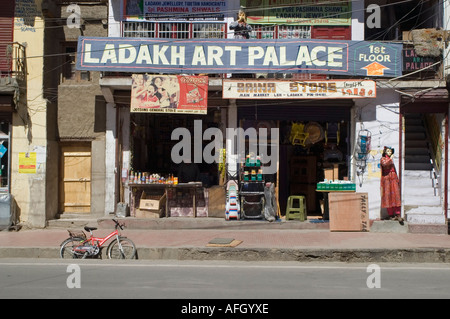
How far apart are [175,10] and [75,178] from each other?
6.16 m

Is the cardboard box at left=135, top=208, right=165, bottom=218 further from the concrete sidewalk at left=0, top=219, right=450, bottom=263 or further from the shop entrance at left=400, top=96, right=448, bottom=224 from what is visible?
the shop entrance at left=400, top=96, right=448, bottom=224

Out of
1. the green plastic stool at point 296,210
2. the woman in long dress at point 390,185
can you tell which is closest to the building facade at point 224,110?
the woman in long dress at point 390,185

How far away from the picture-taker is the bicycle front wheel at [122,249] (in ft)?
37.6

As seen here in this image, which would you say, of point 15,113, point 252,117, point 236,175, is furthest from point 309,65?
point 15,113

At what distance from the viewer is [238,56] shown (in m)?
14.6

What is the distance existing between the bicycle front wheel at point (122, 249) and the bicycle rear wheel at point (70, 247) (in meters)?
0.69

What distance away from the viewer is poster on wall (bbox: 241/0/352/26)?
15.6 metres

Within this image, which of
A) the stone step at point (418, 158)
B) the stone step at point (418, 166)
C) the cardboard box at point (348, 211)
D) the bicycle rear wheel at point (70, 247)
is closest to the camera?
the bicycle rear wheel at point (70, 247)

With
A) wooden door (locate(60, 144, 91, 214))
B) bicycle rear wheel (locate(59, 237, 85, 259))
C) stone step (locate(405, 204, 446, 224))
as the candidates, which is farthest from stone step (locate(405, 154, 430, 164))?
bicycle rear wheel (locate(59, 237, 85, 259))

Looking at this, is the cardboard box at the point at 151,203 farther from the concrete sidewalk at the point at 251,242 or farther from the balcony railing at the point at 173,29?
the balcony railing at the point at 173,29

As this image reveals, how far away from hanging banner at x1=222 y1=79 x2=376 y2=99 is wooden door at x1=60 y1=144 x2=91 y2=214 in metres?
5.21

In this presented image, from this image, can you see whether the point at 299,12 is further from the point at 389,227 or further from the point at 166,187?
the point at 389,227

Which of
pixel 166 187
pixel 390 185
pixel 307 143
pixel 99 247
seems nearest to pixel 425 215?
pixel 390 185

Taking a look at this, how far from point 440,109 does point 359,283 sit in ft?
27.5
